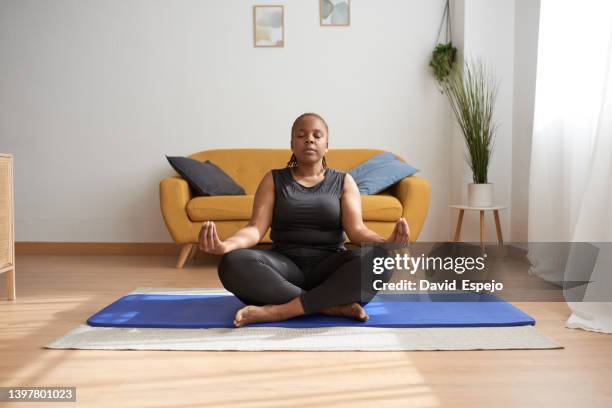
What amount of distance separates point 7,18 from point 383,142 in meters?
3.21

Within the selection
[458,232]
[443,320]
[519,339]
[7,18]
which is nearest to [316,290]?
[443,320]

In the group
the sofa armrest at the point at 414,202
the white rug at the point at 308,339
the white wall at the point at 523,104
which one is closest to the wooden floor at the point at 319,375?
the white rug at the point at 308,339

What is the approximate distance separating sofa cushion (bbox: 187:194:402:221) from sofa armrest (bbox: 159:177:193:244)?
0.05m

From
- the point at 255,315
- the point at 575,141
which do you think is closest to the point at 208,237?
the point at 255,315

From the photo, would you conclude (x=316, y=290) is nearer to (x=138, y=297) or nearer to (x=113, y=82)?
(x=138, y=297)

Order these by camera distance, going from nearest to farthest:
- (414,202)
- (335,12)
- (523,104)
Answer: (414,202)
(523,104)
(335,12)

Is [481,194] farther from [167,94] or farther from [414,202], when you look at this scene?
[167,94]

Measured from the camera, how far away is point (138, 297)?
3139 millimetres

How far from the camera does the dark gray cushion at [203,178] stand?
175 inches

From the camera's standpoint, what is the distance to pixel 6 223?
3.29 metres

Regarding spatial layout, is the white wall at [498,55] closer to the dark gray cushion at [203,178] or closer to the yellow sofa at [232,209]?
the yellow sofa at [232,209]

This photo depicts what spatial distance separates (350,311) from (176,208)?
80.6 inches

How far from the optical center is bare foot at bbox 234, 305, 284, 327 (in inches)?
98.3

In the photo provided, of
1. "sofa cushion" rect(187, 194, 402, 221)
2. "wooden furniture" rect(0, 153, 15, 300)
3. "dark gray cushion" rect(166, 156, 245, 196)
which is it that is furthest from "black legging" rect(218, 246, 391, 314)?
"dark gray cushion" rect(166, 156, 245, 196)
